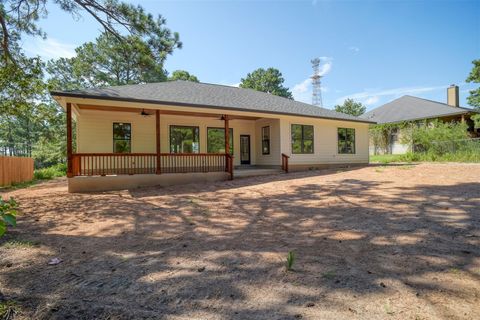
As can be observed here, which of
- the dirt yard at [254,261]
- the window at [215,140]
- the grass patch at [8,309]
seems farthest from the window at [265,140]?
the grass patch at [8,309]

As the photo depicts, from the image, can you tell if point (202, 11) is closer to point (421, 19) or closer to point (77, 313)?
point (421, 19)

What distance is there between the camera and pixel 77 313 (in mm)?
2197

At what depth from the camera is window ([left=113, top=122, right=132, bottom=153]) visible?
489 inches

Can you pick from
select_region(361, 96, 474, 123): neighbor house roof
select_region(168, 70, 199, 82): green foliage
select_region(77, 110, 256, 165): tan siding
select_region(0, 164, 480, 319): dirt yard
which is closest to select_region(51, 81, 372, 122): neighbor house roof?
select_region(77, 110, 256, 165): tan siding

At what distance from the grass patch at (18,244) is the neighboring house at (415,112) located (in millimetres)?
25439

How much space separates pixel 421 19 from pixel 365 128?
22.6ft

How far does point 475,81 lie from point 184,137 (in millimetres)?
24681

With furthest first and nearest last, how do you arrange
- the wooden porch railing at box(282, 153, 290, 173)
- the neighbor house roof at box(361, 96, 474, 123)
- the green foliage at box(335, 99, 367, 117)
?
the green foliage at box(335, 99, 367, 117), the neighbor house roof at box(361, 96, 474, 123), the wooden porch railing at box(282, 153, 290, 173)

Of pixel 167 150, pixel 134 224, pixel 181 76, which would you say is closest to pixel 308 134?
pixel 167 150

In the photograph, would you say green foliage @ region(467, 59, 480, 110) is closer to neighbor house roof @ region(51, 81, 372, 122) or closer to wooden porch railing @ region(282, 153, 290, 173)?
neighbor house roof @ region(51, 81, 372, 122)

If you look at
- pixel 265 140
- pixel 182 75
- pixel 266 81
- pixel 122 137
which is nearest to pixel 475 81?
pixel 265 140

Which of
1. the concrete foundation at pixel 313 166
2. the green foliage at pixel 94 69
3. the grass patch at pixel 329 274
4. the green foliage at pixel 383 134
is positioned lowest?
the grass patch at pixel 329 274

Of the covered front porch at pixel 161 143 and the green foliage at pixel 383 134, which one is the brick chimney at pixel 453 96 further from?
the covered front porch at pixel 161 143

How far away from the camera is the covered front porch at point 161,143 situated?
10797mm
